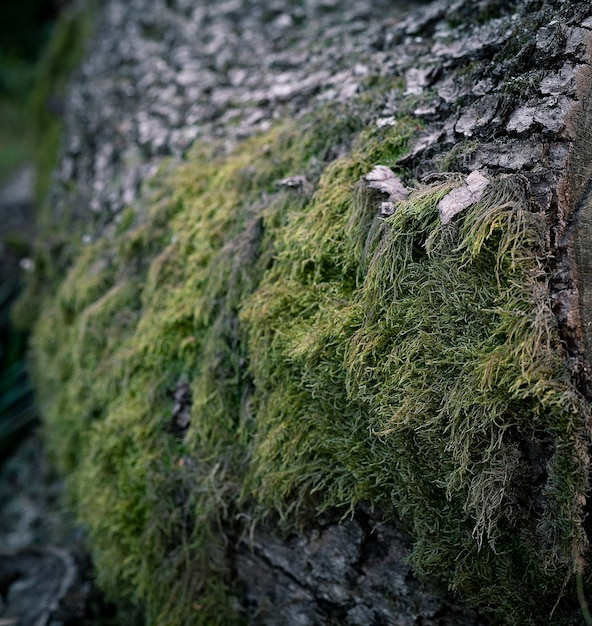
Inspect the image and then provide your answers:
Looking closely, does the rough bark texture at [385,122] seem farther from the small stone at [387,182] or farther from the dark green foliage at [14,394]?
the dark green foliage at [14,394]

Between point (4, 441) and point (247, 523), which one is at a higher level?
point (247, 523)

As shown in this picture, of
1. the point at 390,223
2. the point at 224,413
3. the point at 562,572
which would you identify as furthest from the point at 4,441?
Answer: the point at 562,572

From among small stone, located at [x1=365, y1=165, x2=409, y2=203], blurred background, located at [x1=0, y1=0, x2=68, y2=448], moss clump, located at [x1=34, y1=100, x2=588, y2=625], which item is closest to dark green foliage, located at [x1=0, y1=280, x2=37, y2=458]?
blurred background, located at [x1=0, y1=0, x2=68, y2=448]

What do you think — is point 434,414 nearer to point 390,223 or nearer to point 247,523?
point 390,223

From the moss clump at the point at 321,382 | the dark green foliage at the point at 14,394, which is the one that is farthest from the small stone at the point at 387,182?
the dark green foliage at the point at 14,394

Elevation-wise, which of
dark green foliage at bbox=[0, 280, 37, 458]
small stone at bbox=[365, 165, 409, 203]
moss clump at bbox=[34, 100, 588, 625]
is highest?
small stone at bbox=[365, 165, 409, 203]

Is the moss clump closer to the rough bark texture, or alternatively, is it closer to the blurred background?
the rough bark texture
